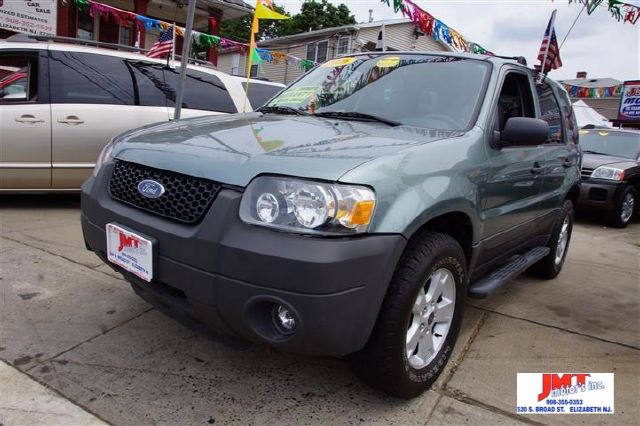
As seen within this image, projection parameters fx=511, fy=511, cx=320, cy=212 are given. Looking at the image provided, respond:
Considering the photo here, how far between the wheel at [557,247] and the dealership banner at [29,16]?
1075 cm

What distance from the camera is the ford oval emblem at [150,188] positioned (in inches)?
89.4

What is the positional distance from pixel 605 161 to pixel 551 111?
16.7 ft

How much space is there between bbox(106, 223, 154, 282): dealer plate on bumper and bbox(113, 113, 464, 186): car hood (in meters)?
0.34

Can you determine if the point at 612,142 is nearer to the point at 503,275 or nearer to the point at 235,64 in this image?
the point at 503,275

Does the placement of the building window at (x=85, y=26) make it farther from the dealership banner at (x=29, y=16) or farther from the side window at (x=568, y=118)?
the side window at (x=568, y=118)

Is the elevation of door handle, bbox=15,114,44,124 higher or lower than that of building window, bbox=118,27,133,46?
lower

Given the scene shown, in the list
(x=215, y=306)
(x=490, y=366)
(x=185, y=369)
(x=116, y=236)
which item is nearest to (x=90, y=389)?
(x=185, y=369)

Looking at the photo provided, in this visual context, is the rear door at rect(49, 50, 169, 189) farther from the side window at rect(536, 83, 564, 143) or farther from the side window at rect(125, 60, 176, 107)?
the side window at rect(536, 83, 564, 143)

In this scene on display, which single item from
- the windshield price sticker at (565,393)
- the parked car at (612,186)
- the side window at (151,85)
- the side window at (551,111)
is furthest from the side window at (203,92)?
the parked car at (612,186)

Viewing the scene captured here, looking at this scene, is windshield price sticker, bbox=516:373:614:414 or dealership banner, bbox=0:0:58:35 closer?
windshield price sticker, bbox=516:373:614:414

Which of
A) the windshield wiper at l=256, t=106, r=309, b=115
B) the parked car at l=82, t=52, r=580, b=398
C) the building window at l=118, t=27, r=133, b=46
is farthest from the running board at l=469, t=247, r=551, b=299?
the building window at l=118, t=27, r=133, b=46

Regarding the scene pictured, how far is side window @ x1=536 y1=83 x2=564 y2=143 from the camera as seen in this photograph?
3.94 metres

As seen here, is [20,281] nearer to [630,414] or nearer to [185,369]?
[185,369]

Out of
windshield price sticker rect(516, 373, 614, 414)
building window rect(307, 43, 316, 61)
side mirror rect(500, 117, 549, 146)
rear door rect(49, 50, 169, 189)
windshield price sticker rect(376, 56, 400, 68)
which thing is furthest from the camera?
building window rect(307, 43, 316, 61)
